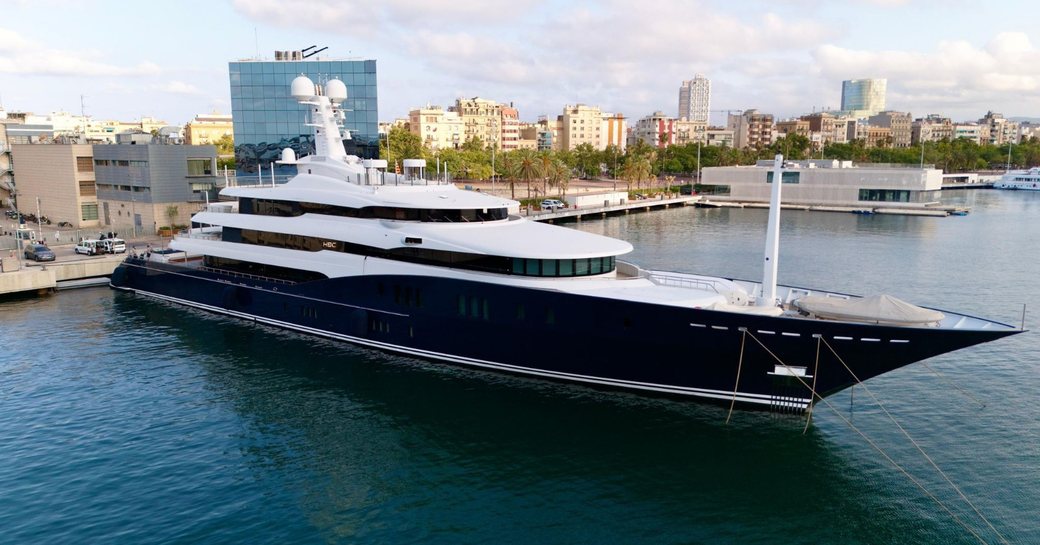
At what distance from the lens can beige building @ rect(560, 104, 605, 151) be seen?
174m

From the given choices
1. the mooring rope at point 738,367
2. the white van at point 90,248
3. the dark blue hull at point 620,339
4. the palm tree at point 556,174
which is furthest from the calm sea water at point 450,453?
the palm tree at point 556,174

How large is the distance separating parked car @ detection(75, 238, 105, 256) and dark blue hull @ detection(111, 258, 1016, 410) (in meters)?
23.4

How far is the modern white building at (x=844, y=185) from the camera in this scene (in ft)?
271

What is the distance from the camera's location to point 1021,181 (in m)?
124

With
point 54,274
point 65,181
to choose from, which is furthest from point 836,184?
point 65,181

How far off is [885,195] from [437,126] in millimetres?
94370

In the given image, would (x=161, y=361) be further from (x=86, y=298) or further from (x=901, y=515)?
(x=901, y=515)

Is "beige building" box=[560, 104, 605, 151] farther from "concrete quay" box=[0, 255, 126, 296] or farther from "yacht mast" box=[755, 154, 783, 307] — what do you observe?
"yacht mast" box=[755, 154, 783, 307]

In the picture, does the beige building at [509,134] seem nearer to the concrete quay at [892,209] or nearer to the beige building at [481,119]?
the beige building at [481,119]

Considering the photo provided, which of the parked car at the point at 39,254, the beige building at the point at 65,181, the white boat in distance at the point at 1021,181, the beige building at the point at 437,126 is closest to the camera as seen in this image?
the parked car at the point at 39,254

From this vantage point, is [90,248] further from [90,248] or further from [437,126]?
[437,126]

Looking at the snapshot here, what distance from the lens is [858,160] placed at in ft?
455

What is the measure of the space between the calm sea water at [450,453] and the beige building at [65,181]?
2982 cm

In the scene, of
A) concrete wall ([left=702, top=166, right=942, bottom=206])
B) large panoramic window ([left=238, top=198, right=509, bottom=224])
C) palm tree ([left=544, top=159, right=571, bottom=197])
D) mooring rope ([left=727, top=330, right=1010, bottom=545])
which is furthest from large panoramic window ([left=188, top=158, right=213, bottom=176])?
concrete wall ([left=702, top=166, right=942, bottom=206])
